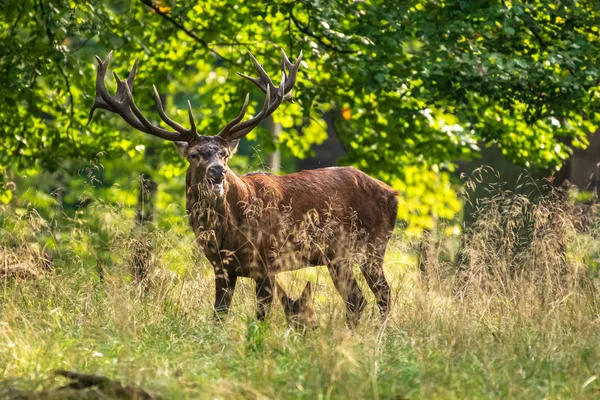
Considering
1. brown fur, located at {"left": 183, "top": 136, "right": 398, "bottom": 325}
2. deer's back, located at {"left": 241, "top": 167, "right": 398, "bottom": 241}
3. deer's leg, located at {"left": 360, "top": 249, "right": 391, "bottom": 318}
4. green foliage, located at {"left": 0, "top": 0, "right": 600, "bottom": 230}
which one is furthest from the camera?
green foliage, located at {"left": 0, "top": 0, "right": 600, "bottom": 230}

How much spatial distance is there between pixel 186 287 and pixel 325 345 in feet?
7.34

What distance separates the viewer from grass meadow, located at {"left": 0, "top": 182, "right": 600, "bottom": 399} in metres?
4.98

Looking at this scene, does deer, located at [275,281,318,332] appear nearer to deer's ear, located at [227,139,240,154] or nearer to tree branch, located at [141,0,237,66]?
deer's ear, located at [227,139,240,154]

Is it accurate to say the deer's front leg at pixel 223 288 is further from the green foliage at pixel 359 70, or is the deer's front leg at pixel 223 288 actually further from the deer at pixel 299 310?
the green foliage at pixel 359 70

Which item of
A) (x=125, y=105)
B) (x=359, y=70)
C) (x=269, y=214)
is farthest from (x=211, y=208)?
(x=359, y=70)

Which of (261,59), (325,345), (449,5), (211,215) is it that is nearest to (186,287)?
(211,215)

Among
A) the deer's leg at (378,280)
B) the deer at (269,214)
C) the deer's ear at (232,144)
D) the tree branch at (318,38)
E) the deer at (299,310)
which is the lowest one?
the deer's leg at (378,280)

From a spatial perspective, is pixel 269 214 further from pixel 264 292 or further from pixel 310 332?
pixel 310 332

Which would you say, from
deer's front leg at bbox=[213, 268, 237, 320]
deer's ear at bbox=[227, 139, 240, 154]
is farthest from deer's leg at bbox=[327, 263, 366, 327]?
deer's ear at bbox=[227, 139, 240, 154]


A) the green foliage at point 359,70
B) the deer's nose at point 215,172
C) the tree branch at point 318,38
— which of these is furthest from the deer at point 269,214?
the tree branch at point 318,38

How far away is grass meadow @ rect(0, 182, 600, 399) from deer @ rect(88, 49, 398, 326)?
20 cm

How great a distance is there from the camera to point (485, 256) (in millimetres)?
7344

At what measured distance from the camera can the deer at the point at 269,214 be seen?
7.54m

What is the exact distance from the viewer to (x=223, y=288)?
7457mm
